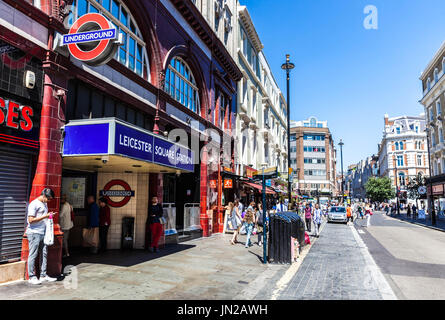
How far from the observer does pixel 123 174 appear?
36.5 ft

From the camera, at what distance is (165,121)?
12.3 metres

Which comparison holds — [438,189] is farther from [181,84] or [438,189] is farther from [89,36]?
[89,36]

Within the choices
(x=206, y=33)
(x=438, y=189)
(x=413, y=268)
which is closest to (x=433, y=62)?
(x=438, y=189)

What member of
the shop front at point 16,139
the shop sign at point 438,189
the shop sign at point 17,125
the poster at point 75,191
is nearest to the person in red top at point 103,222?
the poster at point 75,191

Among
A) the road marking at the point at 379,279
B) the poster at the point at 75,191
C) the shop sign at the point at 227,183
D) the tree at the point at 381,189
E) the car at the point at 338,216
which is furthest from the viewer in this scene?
the tree at the point at 381,189

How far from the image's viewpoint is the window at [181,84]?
13797mm

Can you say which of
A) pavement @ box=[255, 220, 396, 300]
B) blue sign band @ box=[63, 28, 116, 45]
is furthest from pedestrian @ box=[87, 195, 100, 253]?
pavement @ box=[255, 220, 396, 300]

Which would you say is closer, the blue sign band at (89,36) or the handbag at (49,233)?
the handbag at (49,233)

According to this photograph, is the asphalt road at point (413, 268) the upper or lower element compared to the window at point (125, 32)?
lower

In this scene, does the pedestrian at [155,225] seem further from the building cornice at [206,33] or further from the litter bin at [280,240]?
the building cornice at [206,33]

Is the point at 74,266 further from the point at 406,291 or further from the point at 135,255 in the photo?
the point at 406,291

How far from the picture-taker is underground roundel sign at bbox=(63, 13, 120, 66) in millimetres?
7027

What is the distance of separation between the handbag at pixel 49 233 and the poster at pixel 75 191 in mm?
3814
